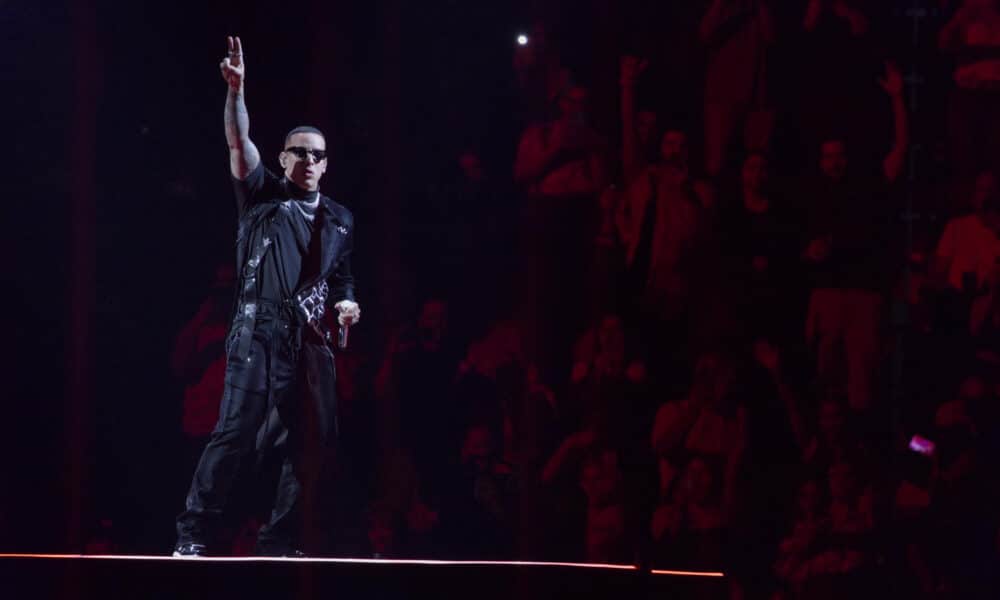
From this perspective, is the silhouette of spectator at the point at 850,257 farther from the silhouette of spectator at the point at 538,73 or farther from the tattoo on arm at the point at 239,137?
the tattoo on arm at the point at 239,137

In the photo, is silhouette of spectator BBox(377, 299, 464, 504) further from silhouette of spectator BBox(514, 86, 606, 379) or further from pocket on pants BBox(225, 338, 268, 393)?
pocket on pants BBox(225, 338, 268, 393)

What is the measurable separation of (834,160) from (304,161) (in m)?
2.77

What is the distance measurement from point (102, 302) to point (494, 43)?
2.33m

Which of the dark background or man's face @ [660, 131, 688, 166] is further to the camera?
man's face @ [660, 131, 688, 166]

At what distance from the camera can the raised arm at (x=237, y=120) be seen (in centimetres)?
514

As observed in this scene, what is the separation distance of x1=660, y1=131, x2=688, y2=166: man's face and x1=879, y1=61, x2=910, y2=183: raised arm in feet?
3.36

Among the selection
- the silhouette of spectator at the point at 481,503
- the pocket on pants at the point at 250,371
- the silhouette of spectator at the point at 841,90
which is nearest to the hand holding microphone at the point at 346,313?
the pocket on pants at the point at 250,371

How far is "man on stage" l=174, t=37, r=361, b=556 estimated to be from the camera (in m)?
5.03

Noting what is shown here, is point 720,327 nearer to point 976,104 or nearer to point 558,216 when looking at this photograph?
point 558,216

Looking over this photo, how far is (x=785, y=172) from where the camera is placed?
650 centimetres

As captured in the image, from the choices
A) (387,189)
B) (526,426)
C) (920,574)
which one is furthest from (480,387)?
(920,574)

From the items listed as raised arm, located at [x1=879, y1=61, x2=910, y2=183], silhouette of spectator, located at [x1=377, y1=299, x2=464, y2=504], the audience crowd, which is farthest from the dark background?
raised arm, located at [x1=879, y1=61, x2=910, y2=183]

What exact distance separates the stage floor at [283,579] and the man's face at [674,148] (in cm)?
266

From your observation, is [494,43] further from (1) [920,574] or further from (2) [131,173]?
(1) [920,574]
